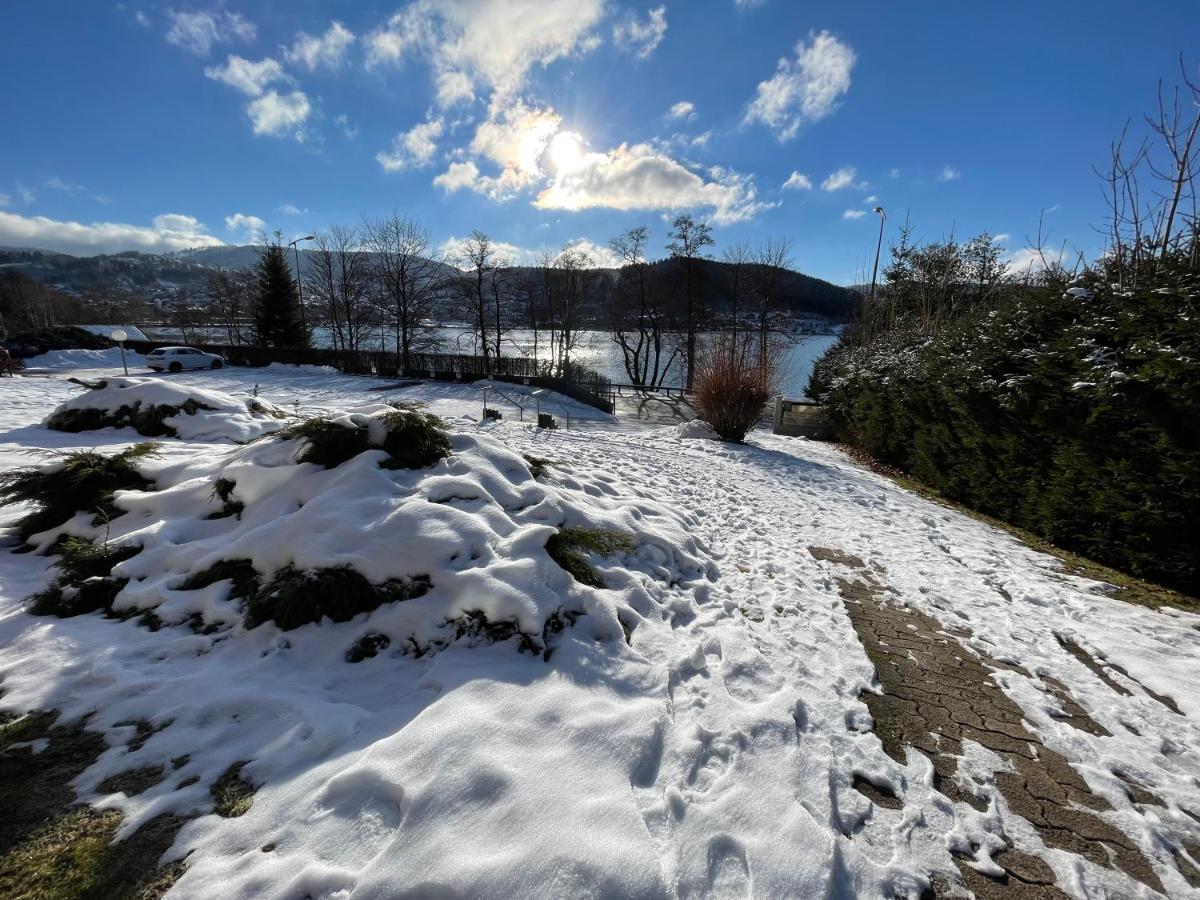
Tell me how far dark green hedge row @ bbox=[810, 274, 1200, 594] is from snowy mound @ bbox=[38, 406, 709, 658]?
4.17 m

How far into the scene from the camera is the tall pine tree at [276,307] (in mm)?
29844

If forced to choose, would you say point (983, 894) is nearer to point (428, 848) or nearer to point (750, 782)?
point (750, 782)

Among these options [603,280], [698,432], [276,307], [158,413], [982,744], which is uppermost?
[603,280]

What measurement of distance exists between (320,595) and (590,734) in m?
1.74

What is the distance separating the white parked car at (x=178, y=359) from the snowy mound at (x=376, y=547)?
1064 inches

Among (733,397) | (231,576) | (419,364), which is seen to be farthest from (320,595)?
(419,364)

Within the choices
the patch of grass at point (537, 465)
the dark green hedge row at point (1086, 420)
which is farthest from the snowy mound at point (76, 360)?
the dark green hedge row at point (1086, 420)

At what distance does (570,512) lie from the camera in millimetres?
3965

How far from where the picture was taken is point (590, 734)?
2041 millimetres

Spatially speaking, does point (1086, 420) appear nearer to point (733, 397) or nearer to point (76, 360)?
point (733, 397)

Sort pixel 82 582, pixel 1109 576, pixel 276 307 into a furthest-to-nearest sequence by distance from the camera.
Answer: pixel 276 307 < pixel 1109 576 < pixel 82 582

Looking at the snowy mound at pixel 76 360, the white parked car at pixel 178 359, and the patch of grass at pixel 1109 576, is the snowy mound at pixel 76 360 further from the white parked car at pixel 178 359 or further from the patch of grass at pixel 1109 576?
the patch of grass at pixel 1109 576

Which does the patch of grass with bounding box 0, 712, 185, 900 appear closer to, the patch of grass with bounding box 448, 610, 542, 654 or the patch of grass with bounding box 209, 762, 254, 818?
the patch of grass with bounding box 209, 762, 254, 818

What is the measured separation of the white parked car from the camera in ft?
76.1
